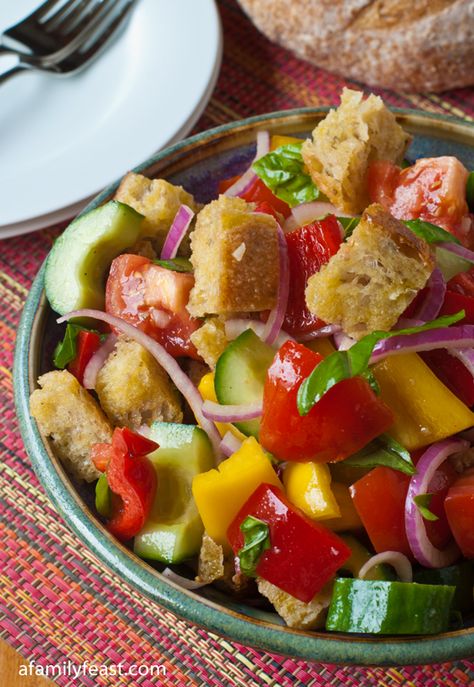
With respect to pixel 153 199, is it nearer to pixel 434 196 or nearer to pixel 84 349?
pixel 84 349

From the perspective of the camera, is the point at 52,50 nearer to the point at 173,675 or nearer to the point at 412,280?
the point at 412,280

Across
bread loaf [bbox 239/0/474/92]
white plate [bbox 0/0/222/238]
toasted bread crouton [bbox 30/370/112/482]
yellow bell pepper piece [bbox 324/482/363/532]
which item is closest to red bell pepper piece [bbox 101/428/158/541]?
toasted bread crouton [bbox 30/370/112/482]

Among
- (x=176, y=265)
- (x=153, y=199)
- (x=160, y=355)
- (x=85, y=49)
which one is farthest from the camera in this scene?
(x=85, y=49)

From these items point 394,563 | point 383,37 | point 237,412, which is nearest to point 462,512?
point 394,563

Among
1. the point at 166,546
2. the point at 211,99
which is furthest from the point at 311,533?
the point at 211,99

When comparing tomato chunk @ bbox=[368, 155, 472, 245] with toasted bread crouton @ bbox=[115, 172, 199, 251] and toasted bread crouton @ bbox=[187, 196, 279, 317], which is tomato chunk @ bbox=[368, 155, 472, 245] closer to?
toasted bread crouton @ bbox=[187, 196, 279, 317]

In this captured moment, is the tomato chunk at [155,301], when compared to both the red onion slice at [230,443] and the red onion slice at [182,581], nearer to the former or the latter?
the red onion slice at [230,443]
